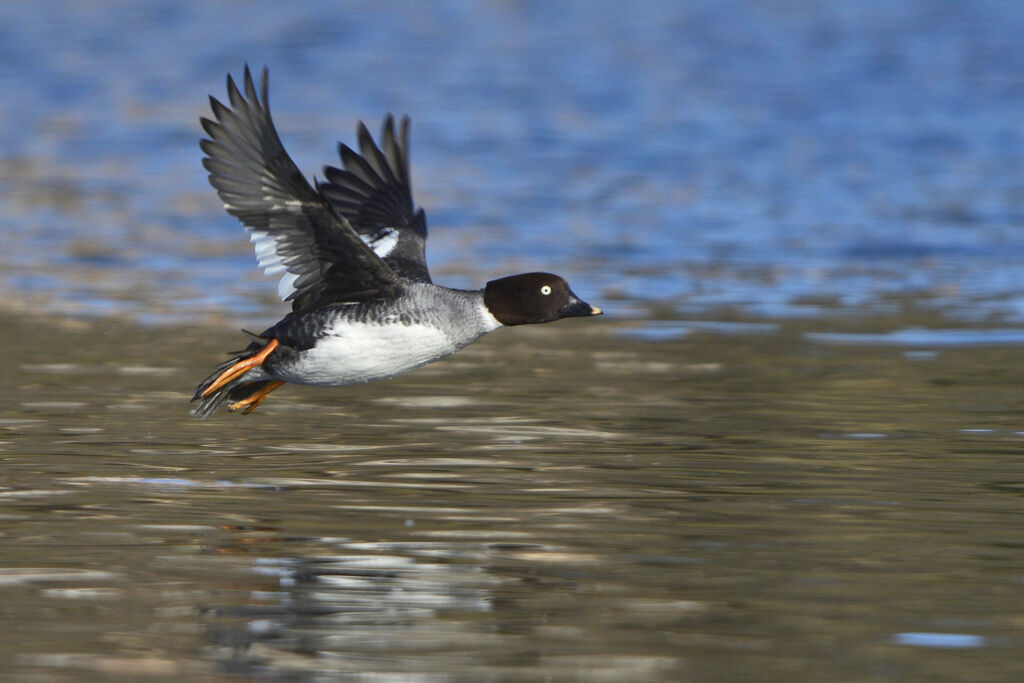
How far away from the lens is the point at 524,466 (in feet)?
27.6

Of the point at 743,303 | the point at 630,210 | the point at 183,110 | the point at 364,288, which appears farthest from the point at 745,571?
the point at 183,110

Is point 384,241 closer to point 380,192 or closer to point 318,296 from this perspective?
point 380,192

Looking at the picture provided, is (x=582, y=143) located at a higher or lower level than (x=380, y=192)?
higher

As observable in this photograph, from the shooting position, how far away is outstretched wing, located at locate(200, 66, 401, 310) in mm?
8477

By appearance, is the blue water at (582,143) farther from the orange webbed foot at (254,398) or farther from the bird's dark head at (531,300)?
the bird's dark head at (531,300)

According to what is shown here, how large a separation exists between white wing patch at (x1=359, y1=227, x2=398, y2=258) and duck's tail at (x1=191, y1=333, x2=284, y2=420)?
48.8 inches

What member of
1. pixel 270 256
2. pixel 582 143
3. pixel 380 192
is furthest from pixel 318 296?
pixel 582 143

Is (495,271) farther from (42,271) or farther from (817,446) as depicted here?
(817,446)

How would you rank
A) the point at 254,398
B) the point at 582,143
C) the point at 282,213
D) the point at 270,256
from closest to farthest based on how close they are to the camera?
the point at 282,213 → the point at 270,256 → the point at 254,398 → the point at 582,143

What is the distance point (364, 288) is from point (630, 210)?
12.7 m

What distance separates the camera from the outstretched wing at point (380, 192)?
34.3ft

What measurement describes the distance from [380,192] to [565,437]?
2214mm

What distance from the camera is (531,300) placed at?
367 inches

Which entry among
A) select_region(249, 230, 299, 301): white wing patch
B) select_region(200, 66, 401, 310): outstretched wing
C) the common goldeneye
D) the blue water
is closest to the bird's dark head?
the common goldeneye
